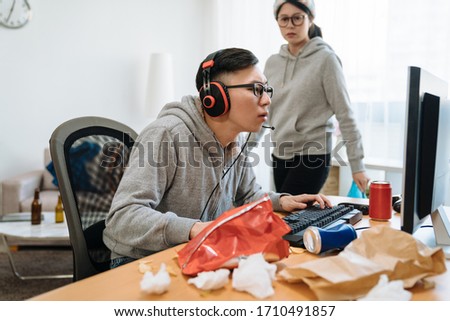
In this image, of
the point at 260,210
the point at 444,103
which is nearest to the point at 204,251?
the point at 260,210

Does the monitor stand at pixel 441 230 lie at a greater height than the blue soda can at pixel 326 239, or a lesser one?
lesser

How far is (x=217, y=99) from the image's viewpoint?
1160 mm

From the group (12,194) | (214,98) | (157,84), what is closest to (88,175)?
(214,98)

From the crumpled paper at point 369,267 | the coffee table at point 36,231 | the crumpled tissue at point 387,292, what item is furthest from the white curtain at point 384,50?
the crumpled tissue at point 387,292

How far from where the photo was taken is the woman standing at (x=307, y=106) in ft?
6.34

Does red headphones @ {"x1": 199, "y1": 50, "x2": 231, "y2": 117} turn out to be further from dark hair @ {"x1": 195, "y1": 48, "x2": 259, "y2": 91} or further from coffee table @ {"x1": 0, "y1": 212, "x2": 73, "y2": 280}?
coffee table @ {"x1": 0, "y1": 212, "x2": 73, "y2": 280}

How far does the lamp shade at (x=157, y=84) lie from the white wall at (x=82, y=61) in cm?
31

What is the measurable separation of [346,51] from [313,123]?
1.39 m

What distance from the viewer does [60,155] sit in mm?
1044

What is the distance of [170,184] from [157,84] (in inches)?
113

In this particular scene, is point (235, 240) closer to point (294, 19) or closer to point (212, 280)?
point (212, 280)

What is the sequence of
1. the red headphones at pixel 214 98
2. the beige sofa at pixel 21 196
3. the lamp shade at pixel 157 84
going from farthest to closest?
the lamp shade at pixel 157 84
the beige sofa at pixel 21 196
the red headphones at pixel 214 98

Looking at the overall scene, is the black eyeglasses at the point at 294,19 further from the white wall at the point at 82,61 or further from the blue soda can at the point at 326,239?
the white wall at the point at 82,61

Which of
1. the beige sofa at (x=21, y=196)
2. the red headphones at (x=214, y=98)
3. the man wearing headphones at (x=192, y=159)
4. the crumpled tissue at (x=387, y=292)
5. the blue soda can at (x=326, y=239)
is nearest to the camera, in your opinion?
the crumpled tissue at (x=387, y=292)
